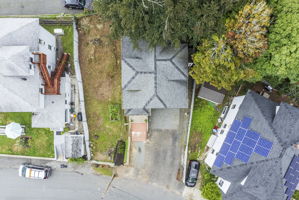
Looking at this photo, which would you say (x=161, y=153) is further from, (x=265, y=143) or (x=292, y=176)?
(x=292, y=176)

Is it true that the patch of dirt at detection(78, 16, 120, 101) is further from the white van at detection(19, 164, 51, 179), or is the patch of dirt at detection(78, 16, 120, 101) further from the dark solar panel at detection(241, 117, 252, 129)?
the dark solar panel at detection(241, 117, 252, 129)

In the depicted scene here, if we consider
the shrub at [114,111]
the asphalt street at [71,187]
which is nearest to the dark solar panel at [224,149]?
the asphalt street at [71,187]

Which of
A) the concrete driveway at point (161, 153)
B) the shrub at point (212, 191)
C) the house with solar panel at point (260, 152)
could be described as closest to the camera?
the house with solar panel at point (260, 152)

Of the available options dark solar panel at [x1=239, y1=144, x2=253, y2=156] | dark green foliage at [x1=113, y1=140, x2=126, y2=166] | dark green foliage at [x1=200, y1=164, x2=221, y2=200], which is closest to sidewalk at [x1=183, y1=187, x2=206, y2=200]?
dark green foliage at [x1=200, y1=164, x2=221, y2=200]

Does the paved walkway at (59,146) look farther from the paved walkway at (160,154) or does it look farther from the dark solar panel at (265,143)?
the dark solar panel at (265,143)

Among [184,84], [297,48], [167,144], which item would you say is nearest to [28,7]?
[184,84]

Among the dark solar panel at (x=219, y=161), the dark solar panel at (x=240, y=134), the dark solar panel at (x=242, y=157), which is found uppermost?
the dark solar panel at (x=240, y=134)

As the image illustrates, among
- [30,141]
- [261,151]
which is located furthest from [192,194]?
[30,141]

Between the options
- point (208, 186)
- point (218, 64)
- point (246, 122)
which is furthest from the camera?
point (208, 186)
